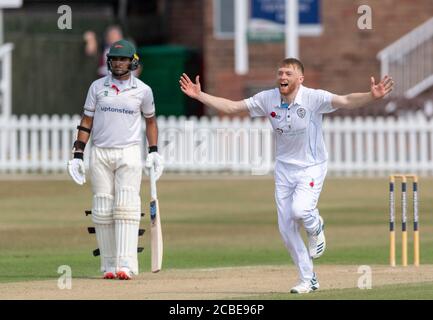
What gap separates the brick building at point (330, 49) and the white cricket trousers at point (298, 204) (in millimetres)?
20903

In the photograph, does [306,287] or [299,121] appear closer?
[306,287]

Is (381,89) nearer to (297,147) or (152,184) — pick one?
(297,147)

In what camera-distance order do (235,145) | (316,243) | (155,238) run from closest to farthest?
(316,243) < (155,238) < (235,145)

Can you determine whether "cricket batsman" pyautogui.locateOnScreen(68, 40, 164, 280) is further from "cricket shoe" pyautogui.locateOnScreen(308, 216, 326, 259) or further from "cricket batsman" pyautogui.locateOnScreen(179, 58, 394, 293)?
"cricket shoe" pyautogui.locateOnScreen(308, 216, 326, 259)

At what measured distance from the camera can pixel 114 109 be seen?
14.7m

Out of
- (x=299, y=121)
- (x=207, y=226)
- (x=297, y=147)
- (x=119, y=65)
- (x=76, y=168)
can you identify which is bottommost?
(x=207, y=226)

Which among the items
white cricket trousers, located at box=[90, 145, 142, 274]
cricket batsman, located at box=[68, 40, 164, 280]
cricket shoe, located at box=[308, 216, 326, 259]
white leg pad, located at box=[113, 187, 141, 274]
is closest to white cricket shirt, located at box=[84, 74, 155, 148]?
cricket batsman, located at box=[68, 40, 164, 280]

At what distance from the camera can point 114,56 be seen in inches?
579

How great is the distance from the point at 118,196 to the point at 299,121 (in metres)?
2.29

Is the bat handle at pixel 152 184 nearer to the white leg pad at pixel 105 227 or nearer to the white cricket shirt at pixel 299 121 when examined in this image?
the white leg pad at pixel 105 227

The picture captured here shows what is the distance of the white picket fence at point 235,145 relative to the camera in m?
30.0

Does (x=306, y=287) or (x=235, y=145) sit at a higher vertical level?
(x=235, y=145)

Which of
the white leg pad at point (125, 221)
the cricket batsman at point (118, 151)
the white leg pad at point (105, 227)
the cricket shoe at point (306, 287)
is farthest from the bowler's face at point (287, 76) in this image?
the white leg pad at point (105, 227)

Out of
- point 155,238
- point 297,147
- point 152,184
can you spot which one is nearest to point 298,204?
point 297,147
